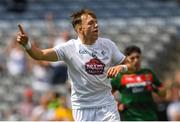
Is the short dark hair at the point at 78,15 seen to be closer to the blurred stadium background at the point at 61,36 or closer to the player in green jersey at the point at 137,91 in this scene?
the player in green jersey at the point at 137,91

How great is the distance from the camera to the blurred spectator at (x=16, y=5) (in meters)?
19.5

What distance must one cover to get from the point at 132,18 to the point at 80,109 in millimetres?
11830

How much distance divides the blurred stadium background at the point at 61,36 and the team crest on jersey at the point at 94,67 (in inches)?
178

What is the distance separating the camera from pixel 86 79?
786 cm

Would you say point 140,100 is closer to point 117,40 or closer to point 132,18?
point 117,40

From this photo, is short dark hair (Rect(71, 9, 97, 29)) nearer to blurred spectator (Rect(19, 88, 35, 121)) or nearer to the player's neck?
the player's neck

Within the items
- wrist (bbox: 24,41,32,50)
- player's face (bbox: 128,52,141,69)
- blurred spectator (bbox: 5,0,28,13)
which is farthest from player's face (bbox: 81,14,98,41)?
blurred spectator (bbox: 5,0,28,13)

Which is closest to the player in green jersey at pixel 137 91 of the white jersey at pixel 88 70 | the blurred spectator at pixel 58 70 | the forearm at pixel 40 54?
the white jersey at pixel 88 70

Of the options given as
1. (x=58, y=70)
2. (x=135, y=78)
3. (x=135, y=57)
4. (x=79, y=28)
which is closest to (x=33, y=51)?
(x=79, y=28)

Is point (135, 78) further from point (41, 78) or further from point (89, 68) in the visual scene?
point (41, 78)

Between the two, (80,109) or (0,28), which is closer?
(80,109)

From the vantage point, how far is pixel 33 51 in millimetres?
7590

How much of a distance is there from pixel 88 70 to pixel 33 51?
63cm

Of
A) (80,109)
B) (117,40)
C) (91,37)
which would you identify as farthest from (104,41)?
(117,40)
